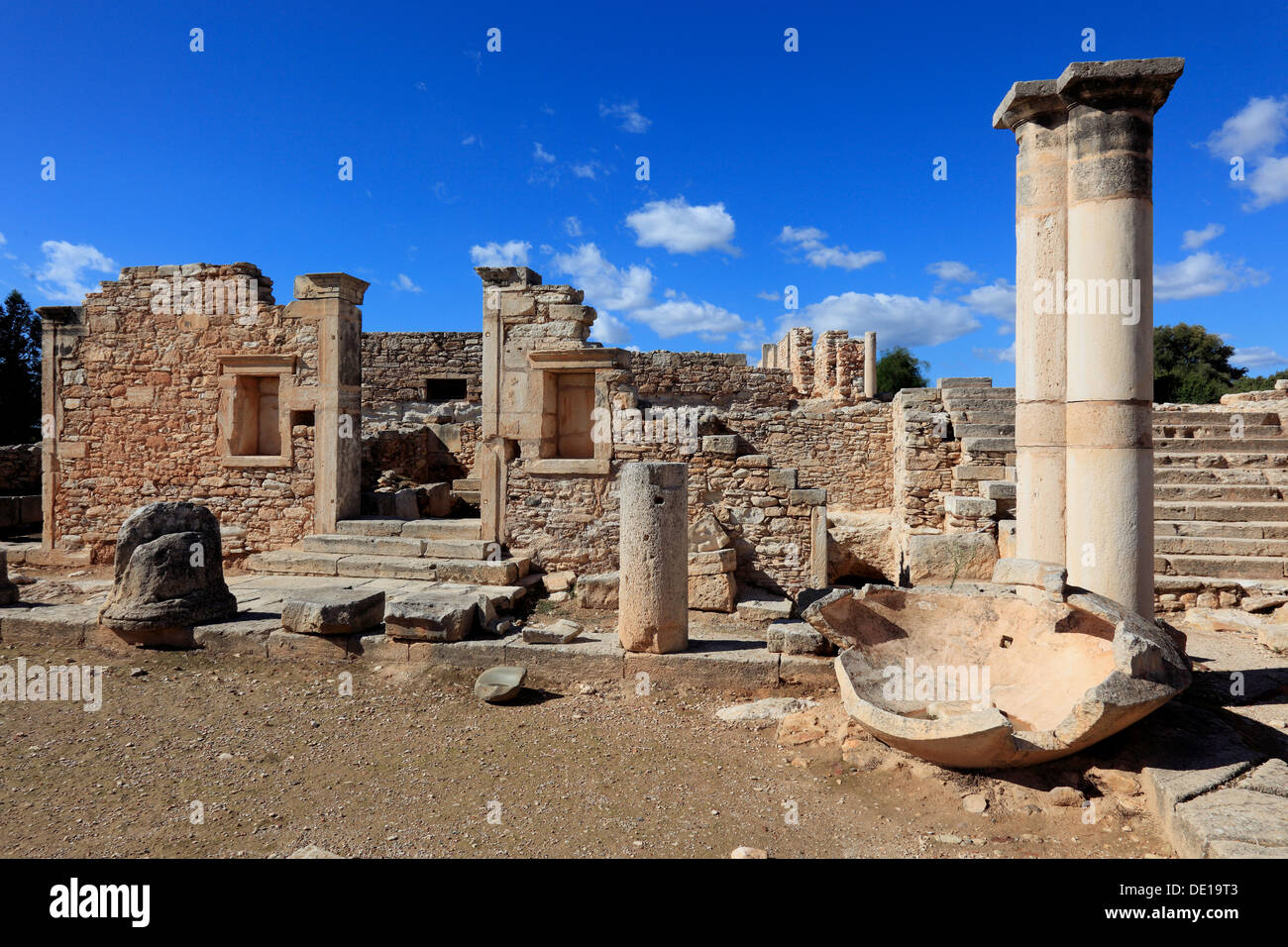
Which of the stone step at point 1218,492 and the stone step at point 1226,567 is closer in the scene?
the stone step at point 1226,567

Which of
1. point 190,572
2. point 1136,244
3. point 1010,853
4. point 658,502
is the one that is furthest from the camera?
point 190,572

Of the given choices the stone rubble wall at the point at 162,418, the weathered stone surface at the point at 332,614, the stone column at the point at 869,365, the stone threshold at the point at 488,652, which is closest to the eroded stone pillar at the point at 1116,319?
the stone threshold at the point at 488,652

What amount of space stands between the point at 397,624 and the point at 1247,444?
12.1 meters

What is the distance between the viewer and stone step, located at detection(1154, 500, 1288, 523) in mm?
8875

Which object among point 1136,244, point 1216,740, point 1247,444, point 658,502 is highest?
point 1136,244

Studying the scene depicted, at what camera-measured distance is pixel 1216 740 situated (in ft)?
12.6

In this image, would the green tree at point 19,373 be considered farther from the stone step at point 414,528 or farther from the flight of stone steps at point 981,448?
the flight of stone steps at point 981,448

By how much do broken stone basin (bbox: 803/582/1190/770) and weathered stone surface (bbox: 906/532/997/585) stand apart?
1033 millimetres

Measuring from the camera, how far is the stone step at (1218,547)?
819cm

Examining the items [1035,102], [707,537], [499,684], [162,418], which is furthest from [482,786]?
Answer: [162,418]

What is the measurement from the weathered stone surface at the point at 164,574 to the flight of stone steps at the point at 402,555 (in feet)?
8.54

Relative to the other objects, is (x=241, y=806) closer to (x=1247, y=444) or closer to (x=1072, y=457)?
(x=1072, y=457)
